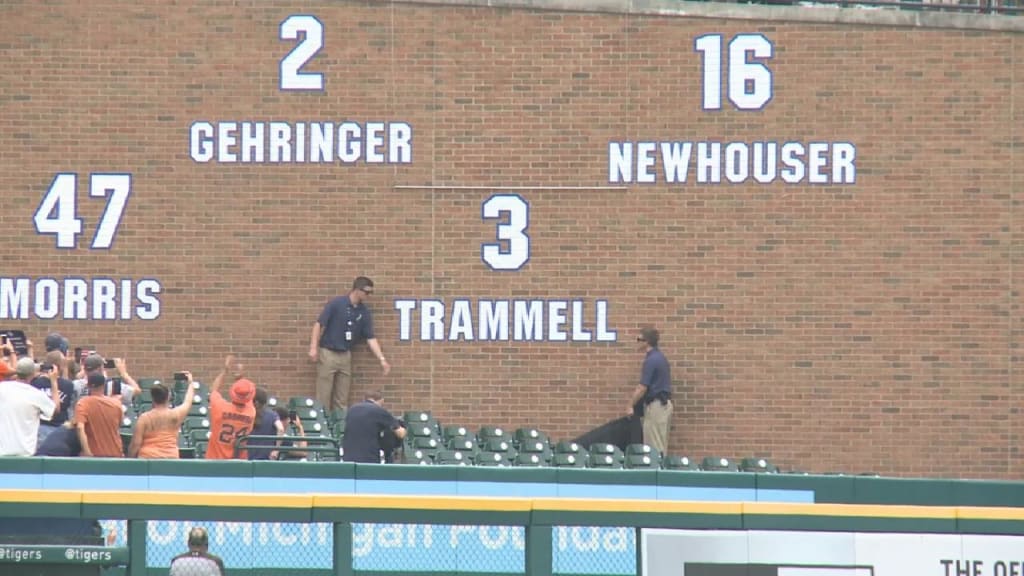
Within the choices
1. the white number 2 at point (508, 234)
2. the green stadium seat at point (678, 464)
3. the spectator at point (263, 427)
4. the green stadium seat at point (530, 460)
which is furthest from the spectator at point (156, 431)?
the white number 2 at point (508, 234)

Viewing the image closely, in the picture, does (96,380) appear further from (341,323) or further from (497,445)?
(341,323)

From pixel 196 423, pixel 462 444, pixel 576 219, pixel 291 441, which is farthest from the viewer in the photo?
pixel 576 219

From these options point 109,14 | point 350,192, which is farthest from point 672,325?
point 109,14

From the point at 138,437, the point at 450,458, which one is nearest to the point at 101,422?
the point at 138,437

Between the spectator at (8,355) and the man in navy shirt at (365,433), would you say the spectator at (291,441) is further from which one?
the spectator at (8,355)

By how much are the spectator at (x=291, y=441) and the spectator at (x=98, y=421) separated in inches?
58.0

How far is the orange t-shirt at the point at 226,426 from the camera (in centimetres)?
1689

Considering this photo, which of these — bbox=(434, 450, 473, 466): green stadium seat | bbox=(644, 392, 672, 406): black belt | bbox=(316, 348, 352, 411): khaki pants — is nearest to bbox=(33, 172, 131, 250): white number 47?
bbox=(316, 348, 352, 411): khaki pants

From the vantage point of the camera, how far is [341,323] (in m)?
21.5

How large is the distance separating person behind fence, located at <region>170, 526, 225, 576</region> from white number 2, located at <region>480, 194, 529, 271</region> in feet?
33.9

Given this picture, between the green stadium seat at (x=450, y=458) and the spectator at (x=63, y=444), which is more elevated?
the spectator at (x=63, y=444)

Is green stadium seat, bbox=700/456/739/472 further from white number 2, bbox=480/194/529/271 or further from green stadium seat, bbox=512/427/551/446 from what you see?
white number 2, bbox=480/194/529/271

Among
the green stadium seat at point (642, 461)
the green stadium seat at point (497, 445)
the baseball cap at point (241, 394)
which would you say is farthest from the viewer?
the green stadium seat at point (497, 445)

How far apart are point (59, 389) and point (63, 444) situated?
150 centimetres
